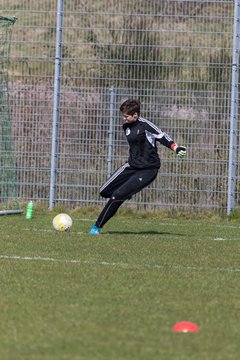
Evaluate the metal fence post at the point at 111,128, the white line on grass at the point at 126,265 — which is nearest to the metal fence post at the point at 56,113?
the metal fence post at the point at 111,128

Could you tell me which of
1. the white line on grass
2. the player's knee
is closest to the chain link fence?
the player's knee

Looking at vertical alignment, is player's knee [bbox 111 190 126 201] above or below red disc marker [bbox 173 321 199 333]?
above

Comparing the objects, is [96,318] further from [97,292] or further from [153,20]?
[153,20]

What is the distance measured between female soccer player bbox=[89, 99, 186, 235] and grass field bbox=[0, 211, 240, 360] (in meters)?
0.42

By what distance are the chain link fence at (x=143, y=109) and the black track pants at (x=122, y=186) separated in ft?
14.8

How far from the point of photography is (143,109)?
18906 mm

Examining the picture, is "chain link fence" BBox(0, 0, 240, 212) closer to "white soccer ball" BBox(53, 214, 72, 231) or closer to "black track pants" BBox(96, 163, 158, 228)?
"black track pants" BBox(96, 163, 158, 228)

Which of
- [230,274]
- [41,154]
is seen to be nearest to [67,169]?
[41,154]

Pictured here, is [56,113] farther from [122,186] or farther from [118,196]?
[118,196]

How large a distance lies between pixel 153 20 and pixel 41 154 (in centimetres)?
364

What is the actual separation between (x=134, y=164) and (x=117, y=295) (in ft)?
18.9

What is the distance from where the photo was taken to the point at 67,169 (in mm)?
18969

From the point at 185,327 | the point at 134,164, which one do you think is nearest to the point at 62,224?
the point at 134,164

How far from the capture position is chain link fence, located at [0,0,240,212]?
18.7m
